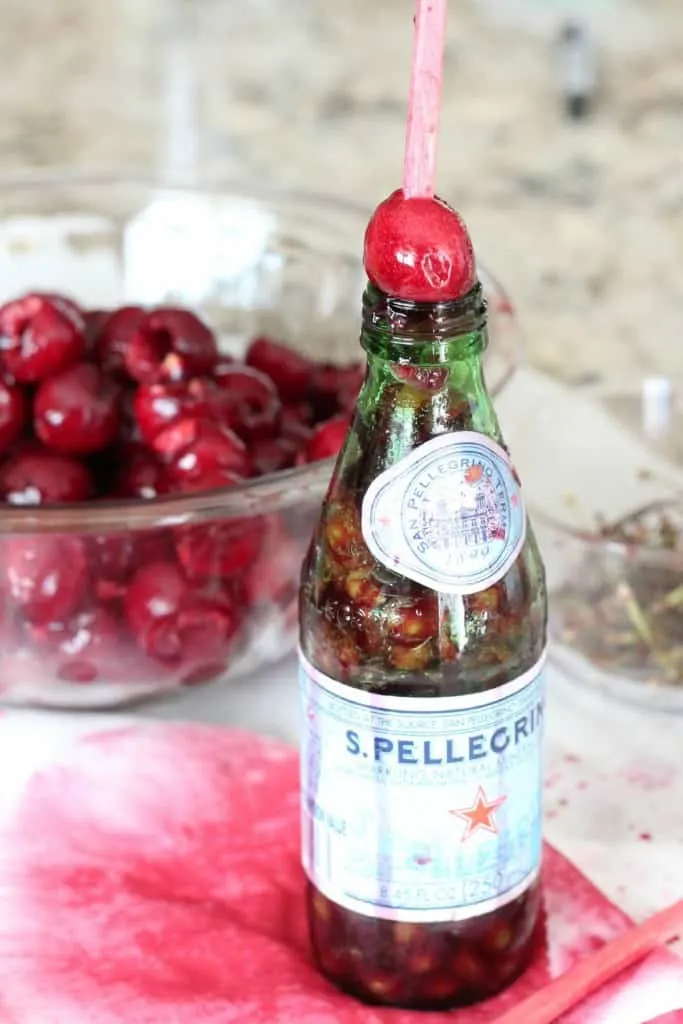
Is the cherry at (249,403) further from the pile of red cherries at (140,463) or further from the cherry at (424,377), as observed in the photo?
the cherry at (424,377)

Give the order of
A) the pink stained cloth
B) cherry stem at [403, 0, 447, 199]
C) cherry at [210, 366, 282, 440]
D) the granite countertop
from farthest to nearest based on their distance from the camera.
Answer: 1. the granite countertop
2. cherry at [210, 366, 282, 440]
3. the pink stained cloth
4. cherry stem at [403, 0, 447, 199]

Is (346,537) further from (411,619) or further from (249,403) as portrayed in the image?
(249,403)

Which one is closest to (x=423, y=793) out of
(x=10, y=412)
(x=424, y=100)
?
(x=424, y=100)

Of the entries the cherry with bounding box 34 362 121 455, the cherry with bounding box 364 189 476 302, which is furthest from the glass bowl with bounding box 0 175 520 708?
the cherry with bounding box 364 189 476 302

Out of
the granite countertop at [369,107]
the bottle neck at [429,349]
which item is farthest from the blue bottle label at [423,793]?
the granite countertop at [369,107]

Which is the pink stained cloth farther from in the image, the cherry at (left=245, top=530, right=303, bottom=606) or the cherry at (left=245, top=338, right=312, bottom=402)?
the cherry at (left=245, top=338, right=312, bottom=402)

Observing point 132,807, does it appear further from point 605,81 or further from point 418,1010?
point 605,81

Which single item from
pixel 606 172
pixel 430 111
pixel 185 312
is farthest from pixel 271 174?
pixel 430 111
